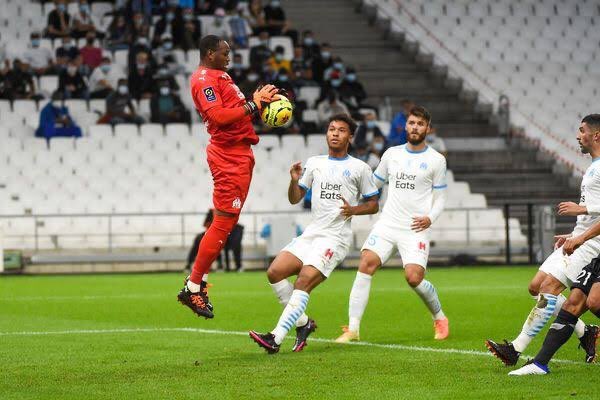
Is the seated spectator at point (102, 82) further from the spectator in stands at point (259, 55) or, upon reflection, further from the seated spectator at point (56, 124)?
the spectator in stands at point (259, 55)

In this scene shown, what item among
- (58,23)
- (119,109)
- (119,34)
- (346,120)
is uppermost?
(58,23)

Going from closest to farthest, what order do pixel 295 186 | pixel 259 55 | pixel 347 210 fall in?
pixel 295 186
pixel 347 210
pixel 259 55

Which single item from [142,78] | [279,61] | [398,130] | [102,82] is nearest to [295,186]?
[398,130]

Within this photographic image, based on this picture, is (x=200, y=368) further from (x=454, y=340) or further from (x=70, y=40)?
(x=70, y=40)

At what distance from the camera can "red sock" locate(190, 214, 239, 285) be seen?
10711mm

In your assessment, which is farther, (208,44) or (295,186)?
(295,186)

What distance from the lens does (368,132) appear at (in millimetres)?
27219

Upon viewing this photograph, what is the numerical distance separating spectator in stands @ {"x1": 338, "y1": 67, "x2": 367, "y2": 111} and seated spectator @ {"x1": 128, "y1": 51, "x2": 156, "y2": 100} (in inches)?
172

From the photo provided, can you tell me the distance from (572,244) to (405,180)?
347 cm

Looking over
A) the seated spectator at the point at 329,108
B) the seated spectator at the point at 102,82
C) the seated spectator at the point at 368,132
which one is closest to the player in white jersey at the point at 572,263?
the seated spectator at the point at 368,132

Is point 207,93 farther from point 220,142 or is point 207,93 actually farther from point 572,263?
point 572,263

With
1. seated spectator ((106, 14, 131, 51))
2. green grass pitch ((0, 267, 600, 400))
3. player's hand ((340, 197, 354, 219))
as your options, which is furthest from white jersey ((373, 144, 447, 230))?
seated spectator ((106, 14, 131, 51))

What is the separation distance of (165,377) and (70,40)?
20.5 m

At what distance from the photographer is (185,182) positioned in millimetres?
26672
